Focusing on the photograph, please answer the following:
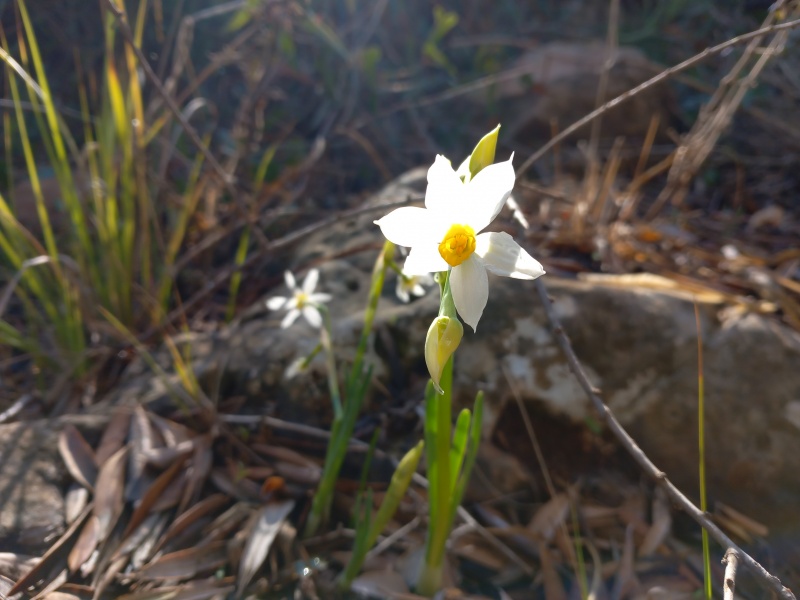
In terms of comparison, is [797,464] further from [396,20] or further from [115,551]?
[396,20]

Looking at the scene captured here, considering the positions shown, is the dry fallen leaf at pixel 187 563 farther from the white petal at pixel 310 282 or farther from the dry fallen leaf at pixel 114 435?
the white petal at pixel 310 282

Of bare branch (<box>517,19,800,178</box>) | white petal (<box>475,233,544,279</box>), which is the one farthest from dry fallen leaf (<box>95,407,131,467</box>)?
bare branch (<box>517,19,800,178</box>)

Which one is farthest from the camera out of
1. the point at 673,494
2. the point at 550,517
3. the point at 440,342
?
the point at 550,517

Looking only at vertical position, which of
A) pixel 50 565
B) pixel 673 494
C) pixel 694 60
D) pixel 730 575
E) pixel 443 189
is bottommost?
pixel 50 565

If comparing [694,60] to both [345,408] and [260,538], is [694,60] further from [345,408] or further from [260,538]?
[260,538]

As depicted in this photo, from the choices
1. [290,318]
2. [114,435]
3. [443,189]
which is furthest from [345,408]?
A: [114,435]

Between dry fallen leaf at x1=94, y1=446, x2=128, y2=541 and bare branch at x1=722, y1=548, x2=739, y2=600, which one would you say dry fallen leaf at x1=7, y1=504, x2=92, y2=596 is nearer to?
dry fallen leaf at x1=94, y1=446, x2=128, y2=541

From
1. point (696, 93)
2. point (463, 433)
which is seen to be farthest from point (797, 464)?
point (696, 93)
